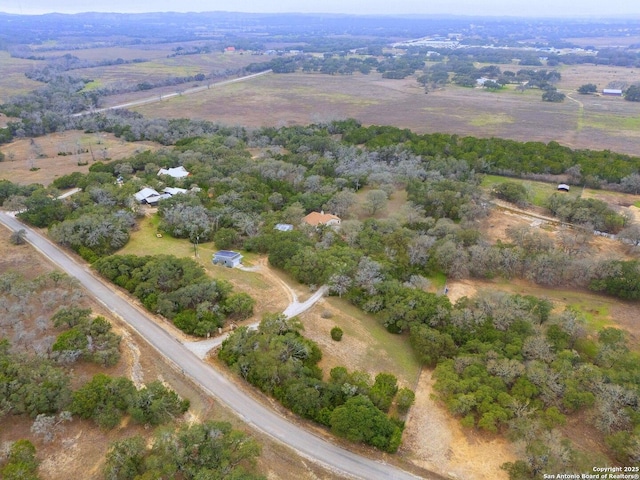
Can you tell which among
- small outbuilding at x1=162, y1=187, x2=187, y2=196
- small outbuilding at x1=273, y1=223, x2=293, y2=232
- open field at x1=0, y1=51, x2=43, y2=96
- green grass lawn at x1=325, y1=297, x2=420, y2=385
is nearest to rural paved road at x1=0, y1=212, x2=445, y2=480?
green grass lawn at x1=325, y1=297, x2=420, y2=385

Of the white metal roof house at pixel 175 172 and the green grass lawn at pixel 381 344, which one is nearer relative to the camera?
the green grass lawn at pixel 381 344

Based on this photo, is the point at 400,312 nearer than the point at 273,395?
No

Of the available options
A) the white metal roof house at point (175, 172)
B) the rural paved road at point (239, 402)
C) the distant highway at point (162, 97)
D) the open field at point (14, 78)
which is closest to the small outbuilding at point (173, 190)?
the white metal roof house at point (175, 172)

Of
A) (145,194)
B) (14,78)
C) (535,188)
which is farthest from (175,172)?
(14,78)

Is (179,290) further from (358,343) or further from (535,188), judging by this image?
(535,188)

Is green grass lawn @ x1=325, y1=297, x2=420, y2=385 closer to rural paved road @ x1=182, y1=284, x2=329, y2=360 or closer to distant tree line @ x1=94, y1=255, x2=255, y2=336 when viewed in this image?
rural paved road @ x1=182, y1=284, x2=329, y2=360

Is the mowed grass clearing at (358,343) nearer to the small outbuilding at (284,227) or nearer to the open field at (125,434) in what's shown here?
the open field at (125,434)

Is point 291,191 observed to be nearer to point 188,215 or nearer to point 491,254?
point 188,215

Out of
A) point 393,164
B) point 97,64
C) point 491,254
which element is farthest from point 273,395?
point 97,64
